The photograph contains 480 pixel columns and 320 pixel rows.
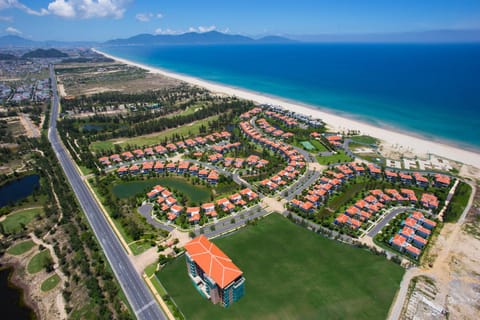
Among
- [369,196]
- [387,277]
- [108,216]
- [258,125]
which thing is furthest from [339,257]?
[258,125]

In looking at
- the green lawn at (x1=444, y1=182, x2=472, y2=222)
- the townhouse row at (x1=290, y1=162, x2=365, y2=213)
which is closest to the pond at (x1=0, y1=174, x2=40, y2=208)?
the townhouse row at (x1=290, y1=162, x2=365, y2=213)

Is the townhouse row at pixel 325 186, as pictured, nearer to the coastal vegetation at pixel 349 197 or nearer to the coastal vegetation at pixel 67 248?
the coastal vegetation at pixel 349 197

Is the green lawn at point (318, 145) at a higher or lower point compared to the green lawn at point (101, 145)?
higher

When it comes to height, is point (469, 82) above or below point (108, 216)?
above

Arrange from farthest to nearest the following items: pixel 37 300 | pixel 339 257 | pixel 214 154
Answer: pixel 214 154 → pixel 339 257 → pixel 37 300

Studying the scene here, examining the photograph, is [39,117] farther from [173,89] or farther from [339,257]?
[339,257]

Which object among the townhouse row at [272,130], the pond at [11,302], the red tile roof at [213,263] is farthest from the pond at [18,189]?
the townhouse row at [272,130]

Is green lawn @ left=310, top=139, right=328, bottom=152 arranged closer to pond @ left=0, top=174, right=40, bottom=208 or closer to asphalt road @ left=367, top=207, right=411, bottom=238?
asphalt road @ left=367, top=207, right=411, bottom=238
